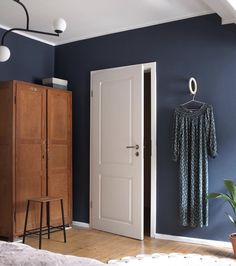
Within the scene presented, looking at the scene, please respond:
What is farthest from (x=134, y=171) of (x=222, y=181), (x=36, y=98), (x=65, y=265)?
(x=65, y=265)

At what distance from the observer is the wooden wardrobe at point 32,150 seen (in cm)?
398

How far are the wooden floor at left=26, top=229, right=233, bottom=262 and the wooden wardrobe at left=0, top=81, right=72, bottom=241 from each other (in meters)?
0.41

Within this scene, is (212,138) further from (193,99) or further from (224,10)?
(224,10)

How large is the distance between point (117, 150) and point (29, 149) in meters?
1.06

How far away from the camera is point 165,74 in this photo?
4160 millimetres

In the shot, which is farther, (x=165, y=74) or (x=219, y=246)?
(x=165, y=74)

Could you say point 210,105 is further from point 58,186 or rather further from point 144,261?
point 58,186

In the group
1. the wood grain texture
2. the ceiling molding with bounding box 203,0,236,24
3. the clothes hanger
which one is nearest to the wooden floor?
the wood grain texture

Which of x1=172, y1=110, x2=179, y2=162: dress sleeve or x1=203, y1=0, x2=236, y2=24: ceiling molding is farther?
x1=172, y1=110, x2=179, y2=162: dress sleeve

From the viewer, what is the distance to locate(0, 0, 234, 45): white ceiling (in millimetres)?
3662

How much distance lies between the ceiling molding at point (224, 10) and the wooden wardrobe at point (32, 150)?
2.17 metres

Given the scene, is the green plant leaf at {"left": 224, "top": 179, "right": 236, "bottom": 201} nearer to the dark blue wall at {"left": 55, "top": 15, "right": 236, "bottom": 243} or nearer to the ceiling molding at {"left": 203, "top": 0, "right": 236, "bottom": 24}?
the dark blue wall at {"left": 55, "top": 15, "right": 236, "bottom": 243}

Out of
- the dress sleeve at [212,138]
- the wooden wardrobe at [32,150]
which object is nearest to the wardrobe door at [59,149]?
the wooden wardrobe at [32,150]

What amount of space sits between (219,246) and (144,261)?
0.96 metres
